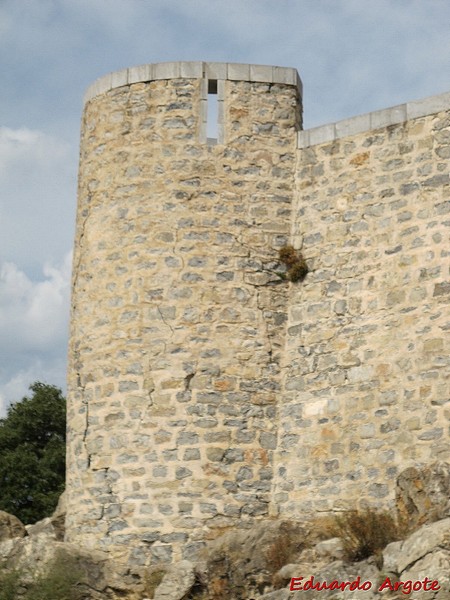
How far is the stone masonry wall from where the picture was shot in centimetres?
1323

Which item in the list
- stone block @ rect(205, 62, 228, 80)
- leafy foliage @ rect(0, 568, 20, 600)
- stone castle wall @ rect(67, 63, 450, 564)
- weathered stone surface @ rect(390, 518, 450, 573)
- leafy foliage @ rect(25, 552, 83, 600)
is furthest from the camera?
stone block @ rect(205, 62, 228, 80)

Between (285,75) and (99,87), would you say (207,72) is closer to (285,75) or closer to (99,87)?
(285,75)

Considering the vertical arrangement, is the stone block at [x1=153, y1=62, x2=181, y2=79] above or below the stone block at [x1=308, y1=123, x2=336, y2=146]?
above

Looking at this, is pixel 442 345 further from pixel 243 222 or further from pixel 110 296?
pixel 110 296

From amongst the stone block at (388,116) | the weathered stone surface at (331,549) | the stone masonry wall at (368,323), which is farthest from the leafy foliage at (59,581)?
the stone block at (388,116)

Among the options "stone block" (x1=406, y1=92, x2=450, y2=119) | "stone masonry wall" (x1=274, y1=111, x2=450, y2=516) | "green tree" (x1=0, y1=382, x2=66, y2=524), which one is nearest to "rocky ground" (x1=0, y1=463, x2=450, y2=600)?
"stone masonry wall" (x1=274, y1=111, x2=450, y2=516)

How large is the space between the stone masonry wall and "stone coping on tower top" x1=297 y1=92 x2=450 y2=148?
7cm

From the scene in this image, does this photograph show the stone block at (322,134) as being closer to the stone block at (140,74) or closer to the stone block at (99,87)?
the stone block at (140,74)

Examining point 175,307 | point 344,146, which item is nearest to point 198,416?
point 175,307

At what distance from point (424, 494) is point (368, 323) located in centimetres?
244

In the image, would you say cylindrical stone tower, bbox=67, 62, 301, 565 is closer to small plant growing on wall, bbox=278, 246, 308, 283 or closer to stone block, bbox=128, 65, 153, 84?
stone block, bbox=128, 65, 153, 84

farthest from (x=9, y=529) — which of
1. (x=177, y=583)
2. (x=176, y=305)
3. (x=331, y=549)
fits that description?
(x=331, y=549)

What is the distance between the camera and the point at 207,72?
14.8 m

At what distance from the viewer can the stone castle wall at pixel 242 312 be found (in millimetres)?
13555
